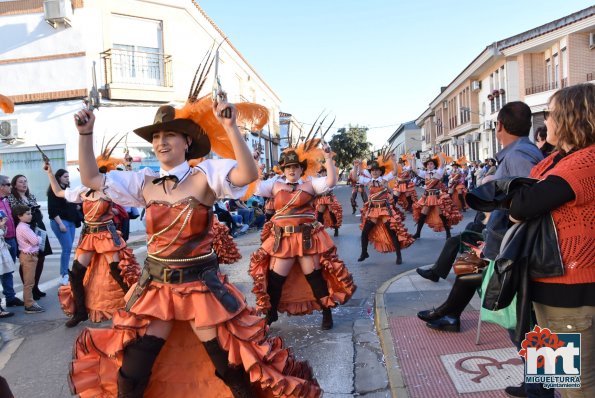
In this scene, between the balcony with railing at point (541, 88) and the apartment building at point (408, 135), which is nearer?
the balcony with railing at point (541, 88)

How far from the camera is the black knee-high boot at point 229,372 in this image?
2865 millimetres

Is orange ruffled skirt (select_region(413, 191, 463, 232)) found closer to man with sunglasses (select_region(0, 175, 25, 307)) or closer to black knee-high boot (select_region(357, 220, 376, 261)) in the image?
black knee-high boot (select_region(357, 220, 376, 261))

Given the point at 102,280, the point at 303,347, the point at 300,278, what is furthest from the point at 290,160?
the point at 102,280

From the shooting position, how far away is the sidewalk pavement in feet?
12.1

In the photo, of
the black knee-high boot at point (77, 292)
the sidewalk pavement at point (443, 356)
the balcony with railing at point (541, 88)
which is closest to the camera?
the sidewalk pavement at point (443, 356)

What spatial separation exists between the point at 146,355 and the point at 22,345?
3.47 metres

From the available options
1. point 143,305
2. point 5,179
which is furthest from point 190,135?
point 5,179

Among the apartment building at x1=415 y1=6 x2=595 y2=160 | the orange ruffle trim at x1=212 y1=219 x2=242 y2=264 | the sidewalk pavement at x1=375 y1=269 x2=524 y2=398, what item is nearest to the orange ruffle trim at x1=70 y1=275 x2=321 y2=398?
the sidewalk pavement at x1=375 y1=269 x2=524 y2=398

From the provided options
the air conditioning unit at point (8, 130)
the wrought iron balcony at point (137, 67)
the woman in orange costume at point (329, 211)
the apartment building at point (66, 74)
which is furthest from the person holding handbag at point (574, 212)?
the air conditioning unit at point (8, 130)

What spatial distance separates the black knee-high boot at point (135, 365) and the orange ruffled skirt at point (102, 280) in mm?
3106

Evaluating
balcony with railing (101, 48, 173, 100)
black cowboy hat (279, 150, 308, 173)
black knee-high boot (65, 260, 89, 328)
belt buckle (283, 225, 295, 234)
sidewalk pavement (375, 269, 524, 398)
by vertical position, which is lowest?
sidewalk pavement (375, 269, 524, 398)

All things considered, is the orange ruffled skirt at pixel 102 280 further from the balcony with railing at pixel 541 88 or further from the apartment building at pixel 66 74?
the balcony with railing at pixel 541 88

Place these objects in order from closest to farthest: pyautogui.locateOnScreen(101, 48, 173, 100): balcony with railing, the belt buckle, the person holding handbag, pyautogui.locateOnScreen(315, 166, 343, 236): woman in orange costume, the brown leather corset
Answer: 1. the person holding handbag
2. the brown leather corset
3. the belt buckle
4. pyautogui.locateOnScreen(315, 166, 343, 236): woman in orange costume
5. pyautogui.locateOnScreen(101, 48, 173, 100): balcony with railing

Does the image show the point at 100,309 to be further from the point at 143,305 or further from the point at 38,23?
the point at 38,23
